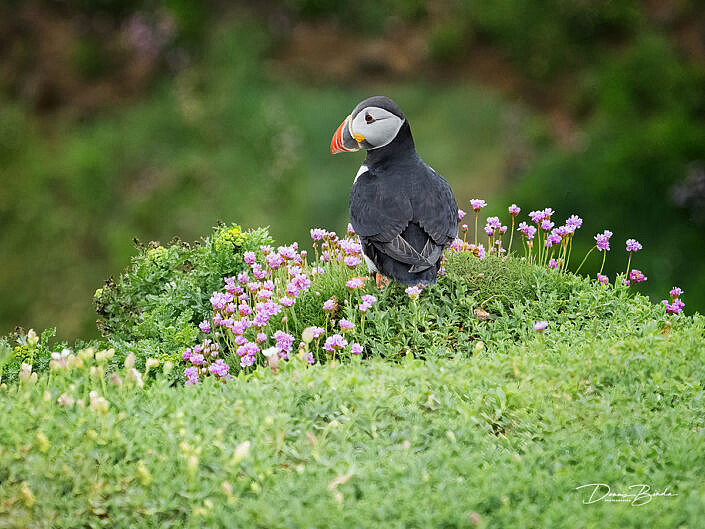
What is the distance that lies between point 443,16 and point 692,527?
10.6 meters

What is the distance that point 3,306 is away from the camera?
35.8 feet

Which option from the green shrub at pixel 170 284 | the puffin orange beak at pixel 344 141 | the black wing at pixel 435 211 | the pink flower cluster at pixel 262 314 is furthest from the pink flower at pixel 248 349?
the puffin orange beak at pixel 344 141

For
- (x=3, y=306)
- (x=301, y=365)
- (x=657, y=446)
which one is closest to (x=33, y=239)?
(x=3, y=306)

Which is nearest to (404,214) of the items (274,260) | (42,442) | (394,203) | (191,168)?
(394,203)

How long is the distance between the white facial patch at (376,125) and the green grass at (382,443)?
4.90 feet

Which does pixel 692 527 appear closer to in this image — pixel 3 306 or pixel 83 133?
pixel 3 306

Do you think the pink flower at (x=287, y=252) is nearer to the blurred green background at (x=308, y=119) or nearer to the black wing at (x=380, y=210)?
the black wing at (x=380, y=210)

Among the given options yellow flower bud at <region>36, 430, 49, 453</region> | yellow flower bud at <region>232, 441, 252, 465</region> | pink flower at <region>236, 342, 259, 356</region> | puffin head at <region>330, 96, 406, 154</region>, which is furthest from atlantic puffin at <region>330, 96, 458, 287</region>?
yellow flower bud at <region>36, 430, 49, 453</region>

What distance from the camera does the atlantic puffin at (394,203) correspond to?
4.69 meters

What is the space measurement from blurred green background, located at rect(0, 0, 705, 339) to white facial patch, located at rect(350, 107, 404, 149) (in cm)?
450

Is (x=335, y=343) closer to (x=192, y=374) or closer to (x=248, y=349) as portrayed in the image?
(x=248, y=349)

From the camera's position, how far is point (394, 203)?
4.78 meters

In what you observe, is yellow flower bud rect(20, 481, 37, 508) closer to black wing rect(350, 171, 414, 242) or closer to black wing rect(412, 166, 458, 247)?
black wing rect(350, 171, 414, 242)

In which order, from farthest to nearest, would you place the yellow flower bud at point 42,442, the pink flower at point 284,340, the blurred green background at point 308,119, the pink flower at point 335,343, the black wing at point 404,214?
the blurred green background at point 308,119
the black wing at point 404,214
the pink flower at point 284,340
the pink flower at point 335,343
the yellow flower bud at point 42,442
